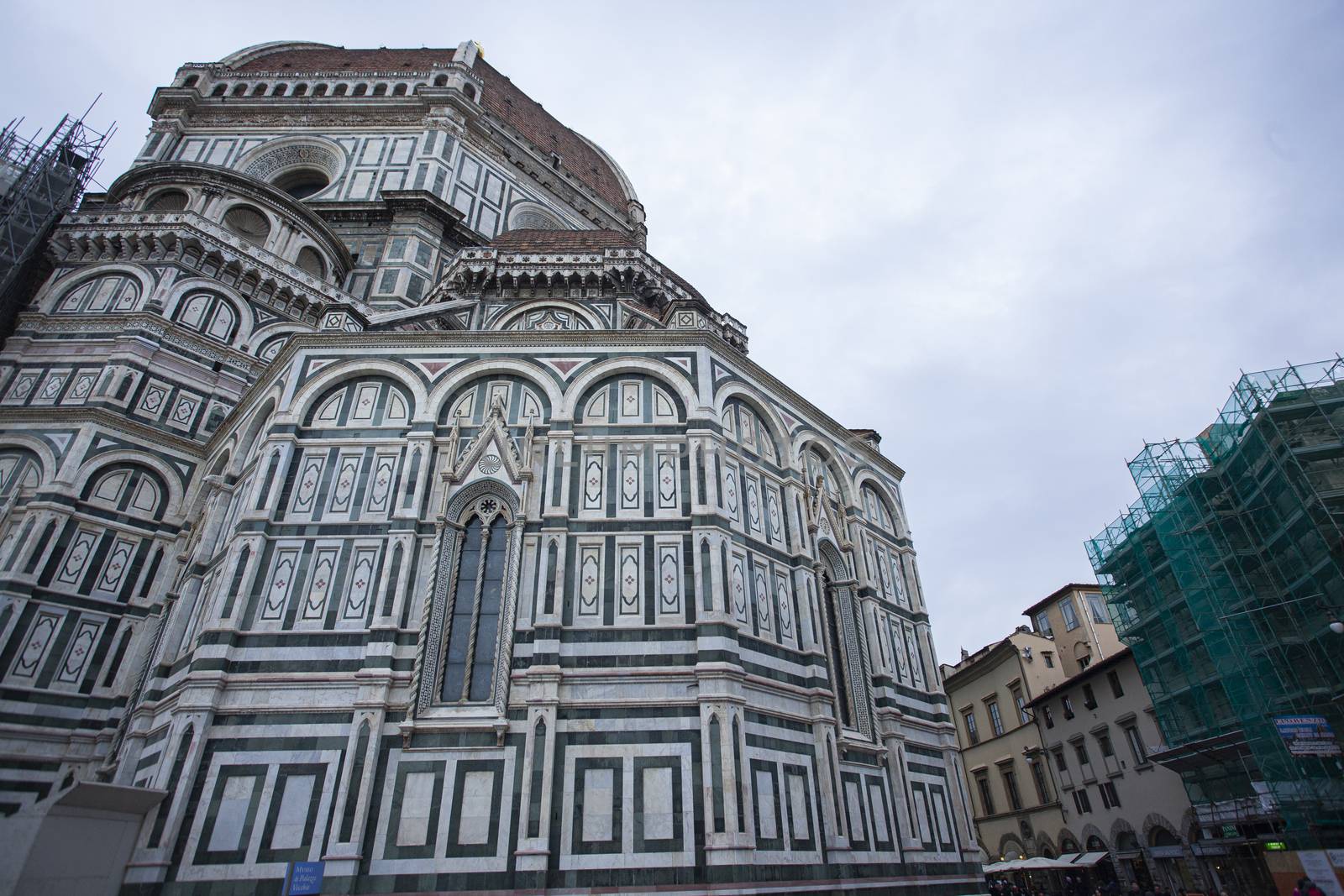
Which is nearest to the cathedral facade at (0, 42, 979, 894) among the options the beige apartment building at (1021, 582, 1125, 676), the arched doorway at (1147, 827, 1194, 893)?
the arched doorway at (1147, 827, 1194, 893)

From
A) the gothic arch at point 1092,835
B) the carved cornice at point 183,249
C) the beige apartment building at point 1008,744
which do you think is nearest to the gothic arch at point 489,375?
the carved cornice at point 183,249

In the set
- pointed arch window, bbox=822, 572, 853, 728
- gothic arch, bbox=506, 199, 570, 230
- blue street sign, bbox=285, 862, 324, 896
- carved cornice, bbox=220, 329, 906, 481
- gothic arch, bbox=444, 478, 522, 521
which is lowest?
blue street sign, bbox=285, 862, 324, 896

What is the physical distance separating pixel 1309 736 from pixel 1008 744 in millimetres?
18428

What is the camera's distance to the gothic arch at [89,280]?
2134 cm

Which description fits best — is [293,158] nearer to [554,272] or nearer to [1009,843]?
[554,272]

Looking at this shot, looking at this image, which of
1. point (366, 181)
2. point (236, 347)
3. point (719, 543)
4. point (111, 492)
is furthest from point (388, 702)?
point (366, 181)

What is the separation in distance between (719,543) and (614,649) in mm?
2679

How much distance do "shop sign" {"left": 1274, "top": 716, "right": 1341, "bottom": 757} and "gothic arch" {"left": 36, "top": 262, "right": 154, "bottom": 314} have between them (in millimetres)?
30584

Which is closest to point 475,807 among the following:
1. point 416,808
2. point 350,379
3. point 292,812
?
point 416,808

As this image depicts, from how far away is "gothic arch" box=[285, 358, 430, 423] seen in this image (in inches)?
604

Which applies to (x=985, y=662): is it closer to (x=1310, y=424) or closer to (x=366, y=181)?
(x=1310, y=424)

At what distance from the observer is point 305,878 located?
1048cm

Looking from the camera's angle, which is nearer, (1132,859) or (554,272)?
(554,272)

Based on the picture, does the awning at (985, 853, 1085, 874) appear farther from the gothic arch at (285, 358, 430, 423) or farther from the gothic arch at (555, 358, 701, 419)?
the gothic arch at (285, 358, 430, 423)
